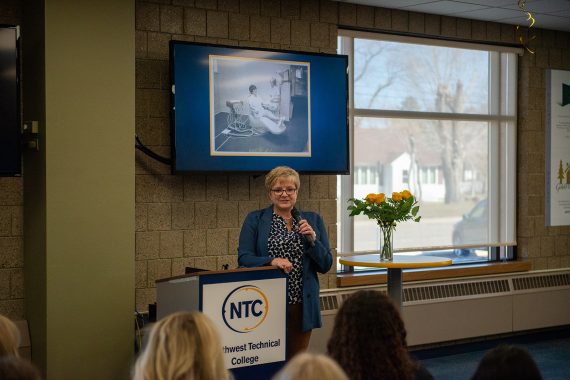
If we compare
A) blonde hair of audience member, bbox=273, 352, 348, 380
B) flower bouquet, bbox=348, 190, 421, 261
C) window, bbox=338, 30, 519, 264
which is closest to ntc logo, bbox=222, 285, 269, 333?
flower bouquet, bbox=348, 190, 421, 261

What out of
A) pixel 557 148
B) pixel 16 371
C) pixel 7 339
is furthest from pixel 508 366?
pixel 557 148

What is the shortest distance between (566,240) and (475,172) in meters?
1.22

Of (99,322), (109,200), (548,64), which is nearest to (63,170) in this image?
(109,200)

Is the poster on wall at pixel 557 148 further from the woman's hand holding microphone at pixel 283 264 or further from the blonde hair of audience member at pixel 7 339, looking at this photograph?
the blonde hair of audience member at pixel 7 339

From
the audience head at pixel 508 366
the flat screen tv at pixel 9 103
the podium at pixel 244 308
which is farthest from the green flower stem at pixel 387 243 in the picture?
the audience head at pixel 508 366

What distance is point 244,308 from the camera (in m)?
4.07

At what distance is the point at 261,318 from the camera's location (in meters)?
4.11

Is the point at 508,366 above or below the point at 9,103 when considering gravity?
below

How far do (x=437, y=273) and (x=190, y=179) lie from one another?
2.45 metres

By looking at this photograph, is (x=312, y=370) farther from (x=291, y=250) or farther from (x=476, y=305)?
(x=476, y=305)

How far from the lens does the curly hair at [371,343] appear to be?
2236 mm

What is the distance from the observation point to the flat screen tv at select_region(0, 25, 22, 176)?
14.4ft

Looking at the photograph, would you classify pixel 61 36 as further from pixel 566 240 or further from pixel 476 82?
pixel 566 240

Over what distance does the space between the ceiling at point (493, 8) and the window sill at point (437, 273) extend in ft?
7.17
